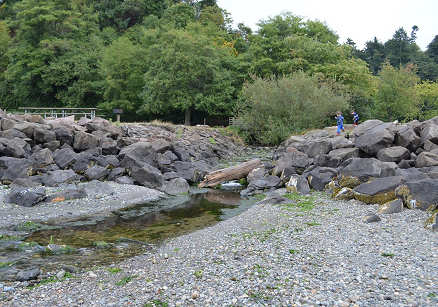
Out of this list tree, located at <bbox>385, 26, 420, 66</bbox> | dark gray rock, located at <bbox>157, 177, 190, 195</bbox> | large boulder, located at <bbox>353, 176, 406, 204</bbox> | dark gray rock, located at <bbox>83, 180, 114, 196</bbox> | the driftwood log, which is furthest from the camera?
tree, located at <bbox>385, 26, 420, 66</bbox>

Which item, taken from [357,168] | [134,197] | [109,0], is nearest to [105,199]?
[134,197]

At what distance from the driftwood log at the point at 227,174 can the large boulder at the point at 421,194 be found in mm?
11596

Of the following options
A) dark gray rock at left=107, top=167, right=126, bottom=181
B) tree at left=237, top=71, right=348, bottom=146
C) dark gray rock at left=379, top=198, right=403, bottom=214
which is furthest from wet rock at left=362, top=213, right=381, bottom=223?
tree at left=237, top=71, right=348, bottom=146

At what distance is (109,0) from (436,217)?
7456 cm

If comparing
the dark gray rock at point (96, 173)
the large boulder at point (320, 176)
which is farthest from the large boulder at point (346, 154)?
the dark gray rock at point (96, 173)

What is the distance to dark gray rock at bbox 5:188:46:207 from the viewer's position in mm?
16969

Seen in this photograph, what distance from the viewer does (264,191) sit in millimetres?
22219

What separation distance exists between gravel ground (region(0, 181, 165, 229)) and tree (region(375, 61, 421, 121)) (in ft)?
169

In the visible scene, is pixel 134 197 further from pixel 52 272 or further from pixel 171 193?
pixel 52 272

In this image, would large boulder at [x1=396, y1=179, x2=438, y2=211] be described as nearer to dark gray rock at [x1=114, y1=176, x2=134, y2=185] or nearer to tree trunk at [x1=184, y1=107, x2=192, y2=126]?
dark gray rock at [x1=114, y1=176, x2=134, y2=185]

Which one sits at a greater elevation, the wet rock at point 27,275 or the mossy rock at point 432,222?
the mossy rock at point 432,222

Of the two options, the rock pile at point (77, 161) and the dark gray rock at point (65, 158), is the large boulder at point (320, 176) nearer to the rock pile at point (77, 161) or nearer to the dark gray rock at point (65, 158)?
the rock pile at point (77, 161)

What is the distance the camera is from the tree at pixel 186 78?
4994 cm

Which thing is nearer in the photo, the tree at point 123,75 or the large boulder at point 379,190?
the large boulder at point 379,190
